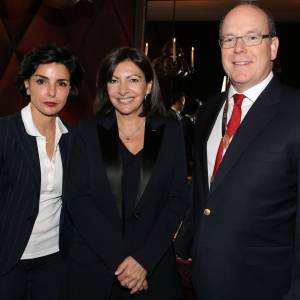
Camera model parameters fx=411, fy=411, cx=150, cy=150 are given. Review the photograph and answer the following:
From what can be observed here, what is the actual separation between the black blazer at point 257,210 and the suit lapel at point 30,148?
2.70ft

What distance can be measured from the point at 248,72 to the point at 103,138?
2.56 ft

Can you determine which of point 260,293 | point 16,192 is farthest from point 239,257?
point 16,192

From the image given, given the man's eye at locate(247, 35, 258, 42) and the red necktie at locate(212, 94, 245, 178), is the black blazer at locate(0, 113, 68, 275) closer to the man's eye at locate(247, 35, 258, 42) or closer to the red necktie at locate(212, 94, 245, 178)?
the red necktie at locate(212, 94, 245, 178)

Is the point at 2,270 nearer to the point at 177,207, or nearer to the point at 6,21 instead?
the point at 177,207

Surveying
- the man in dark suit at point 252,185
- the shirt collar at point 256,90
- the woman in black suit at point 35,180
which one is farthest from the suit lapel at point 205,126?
the woman in black suit at point 35,180

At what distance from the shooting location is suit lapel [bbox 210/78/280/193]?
1.60 m

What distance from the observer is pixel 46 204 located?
2.05 metres

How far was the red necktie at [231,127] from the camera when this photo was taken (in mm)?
1706

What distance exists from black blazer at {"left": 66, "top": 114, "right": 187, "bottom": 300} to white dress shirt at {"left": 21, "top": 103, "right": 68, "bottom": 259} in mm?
100

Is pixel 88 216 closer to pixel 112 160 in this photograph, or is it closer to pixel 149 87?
pixel 112 160

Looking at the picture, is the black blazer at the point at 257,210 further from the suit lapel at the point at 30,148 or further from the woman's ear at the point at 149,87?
the suit lapel at the point at 30,148

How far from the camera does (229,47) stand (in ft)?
5.68

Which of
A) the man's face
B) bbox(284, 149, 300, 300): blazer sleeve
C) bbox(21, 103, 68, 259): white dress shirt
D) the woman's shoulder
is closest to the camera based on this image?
bbox(284, 149, 300, 300): blazer sleeve

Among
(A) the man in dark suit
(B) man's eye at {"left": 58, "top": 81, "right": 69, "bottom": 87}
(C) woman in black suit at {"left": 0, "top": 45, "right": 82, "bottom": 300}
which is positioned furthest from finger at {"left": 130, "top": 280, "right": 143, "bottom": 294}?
(B) man's eye at {"left": 58, "top": 81, "right": 69, "bottom": 87}
